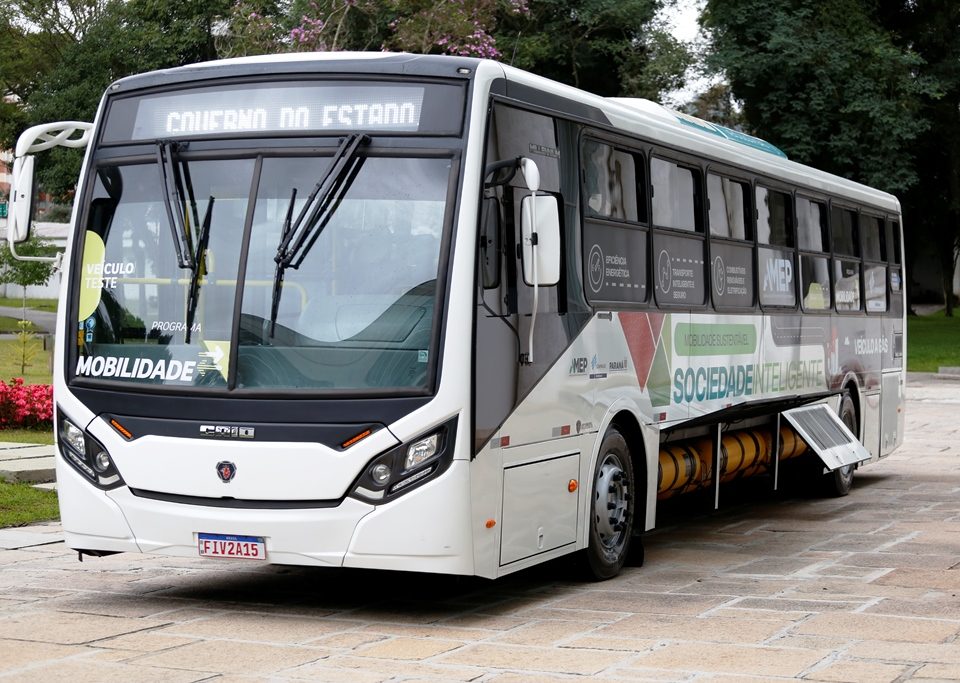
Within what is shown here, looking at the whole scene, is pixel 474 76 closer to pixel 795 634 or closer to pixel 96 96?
pixel 795 634

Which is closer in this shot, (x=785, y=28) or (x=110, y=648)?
(x=110, y=648)

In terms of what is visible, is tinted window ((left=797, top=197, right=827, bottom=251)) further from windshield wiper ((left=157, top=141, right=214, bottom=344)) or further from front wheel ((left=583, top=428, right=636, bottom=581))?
windshield wiper ((left=157, top=141, right=214, bottom=344))

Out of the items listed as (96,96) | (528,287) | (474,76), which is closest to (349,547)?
(528,287)

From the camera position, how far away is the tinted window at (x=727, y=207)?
38.9 feet

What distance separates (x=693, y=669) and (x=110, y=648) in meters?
2.71

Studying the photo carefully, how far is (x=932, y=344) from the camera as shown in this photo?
1773 inches

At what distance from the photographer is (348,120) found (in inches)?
323

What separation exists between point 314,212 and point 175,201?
2.66ft

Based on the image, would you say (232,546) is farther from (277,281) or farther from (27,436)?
(27,436)

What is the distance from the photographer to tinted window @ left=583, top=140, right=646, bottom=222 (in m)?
9.65

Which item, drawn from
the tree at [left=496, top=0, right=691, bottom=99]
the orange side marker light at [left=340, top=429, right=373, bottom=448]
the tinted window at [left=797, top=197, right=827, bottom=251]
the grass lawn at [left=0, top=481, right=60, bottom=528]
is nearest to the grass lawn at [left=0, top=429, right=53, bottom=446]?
the grass lawn at [left=0, top=481, right=60, bottom=528]

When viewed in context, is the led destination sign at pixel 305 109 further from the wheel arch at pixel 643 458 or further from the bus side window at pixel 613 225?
the wheel arch at pixel 643 458

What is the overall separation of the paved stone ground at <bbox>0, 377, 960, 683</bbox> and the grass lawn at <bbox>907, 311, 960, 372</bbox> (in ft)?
89.8

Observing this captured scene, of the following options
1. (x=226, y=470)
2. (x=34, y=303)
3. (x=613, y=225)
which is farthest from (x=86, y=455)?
(x=34, y=303)
